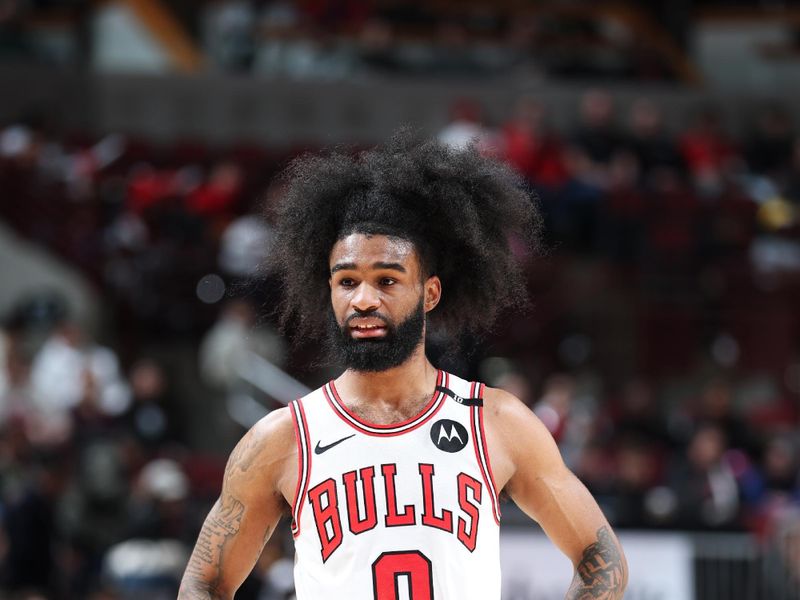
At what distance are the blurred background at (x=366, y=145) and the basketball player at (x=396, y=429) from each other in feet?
6.59

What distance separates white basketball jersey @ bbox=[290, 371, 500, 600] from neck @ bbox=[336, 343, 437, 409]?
0.18 ft

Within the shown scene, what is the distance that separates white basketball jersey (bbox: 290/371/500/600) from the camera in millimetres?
3795

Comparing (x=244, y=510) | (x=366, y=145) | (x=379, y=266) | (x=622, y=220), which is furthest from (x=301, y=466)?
(x=366, y=145)

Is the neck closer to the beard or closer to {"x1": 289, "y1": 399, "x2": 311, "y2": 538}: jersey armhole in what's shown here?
the beard

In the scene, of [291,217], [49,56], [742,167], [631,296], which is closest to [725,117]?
[742,167]

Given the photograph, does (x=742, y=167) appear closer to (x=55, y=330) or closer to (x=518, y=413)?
(x=55, y=330)

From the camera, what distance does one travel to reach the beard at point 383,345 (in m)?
3.85

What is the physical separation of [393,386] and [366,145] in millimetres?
11656

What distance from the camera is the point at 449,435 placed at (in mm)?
3947

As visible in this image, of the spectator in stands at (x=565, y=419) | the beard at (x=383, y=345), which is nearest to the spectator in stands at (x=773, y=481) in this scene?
the spectator in stands at (x=565, y=419)

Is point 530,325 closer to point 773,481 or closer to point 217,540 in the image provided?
point 773,481

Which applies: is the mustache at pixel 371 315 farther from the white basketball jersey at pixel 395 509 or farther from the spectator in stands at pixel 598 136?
the spectator in stands at pixel 598 136

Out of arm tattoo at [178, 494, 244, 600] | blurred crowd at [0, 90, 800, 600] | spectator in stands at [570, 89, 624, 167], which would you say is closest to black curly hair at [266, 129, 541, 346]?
arm tattoo at [178, 494, 244, 600]

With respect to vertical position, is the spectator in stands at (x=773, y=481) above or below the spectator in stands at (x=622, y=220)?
below
